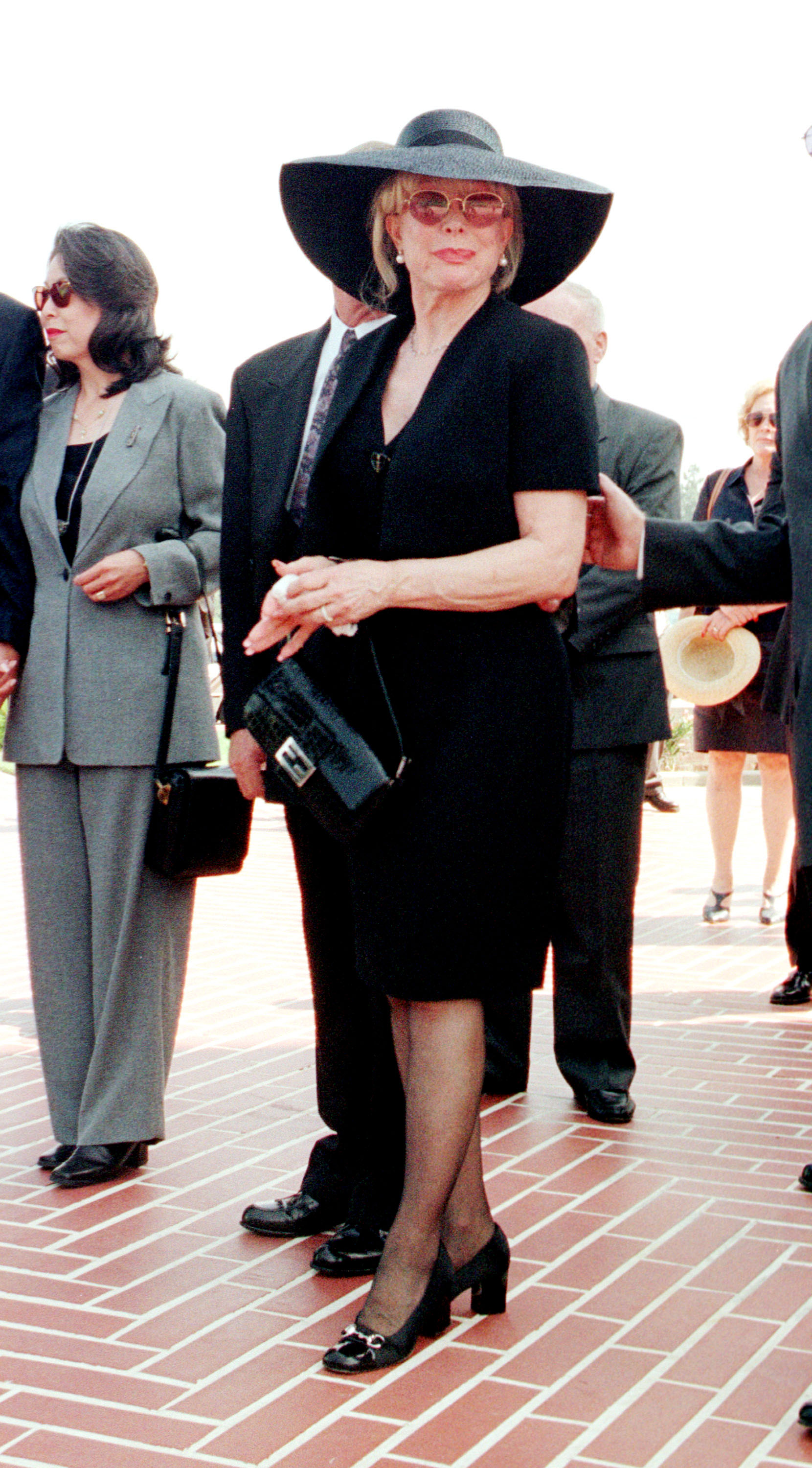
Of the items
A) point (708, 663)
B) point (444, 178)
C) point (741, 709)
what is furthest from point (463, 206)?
point (741, 709)

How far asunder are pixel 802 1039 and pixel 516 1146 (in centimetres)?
170

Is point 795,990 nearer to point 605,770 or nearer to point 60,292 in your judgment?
point 605,770

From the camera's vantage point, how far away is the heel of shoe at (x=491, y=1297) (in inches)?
120

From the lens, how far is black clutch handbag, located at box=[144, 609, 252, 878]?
378cm

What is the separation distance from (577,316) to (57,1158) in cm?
257

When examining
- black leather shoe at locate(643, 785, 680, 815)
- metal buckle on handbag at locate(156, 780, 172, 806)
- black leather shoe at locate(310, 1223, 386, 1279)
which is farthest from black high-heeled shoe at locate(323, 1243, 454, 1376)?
black leather shoe at locate(643, 785, 680, 815)

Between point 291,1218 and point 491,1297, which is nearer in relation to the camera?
point 491,1297

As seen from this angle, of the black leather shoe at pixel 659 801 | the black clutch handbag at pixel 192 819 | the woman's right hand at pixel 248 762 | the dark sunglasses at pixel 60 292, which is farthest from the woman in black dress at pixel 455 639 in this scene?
the black leather shoe at pixel 659 801

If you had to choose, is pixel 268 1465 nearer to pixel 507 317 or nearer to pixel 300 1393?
pixel 300 1393

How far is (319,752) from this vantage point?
2801mm

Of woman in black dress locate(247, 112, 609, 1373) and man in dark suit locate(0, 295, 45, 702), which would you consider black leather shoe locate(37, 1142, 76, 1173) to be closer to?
man in dark suit locate(0, 295, 45, 702)

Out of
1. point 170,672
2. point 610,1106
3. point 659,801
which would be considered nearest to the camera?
point 170,672

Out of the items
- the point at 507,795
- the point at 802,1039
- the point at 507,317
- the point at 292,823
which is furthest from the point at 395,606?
the point at 802,1039

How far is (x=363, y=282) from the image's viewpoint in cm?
322
